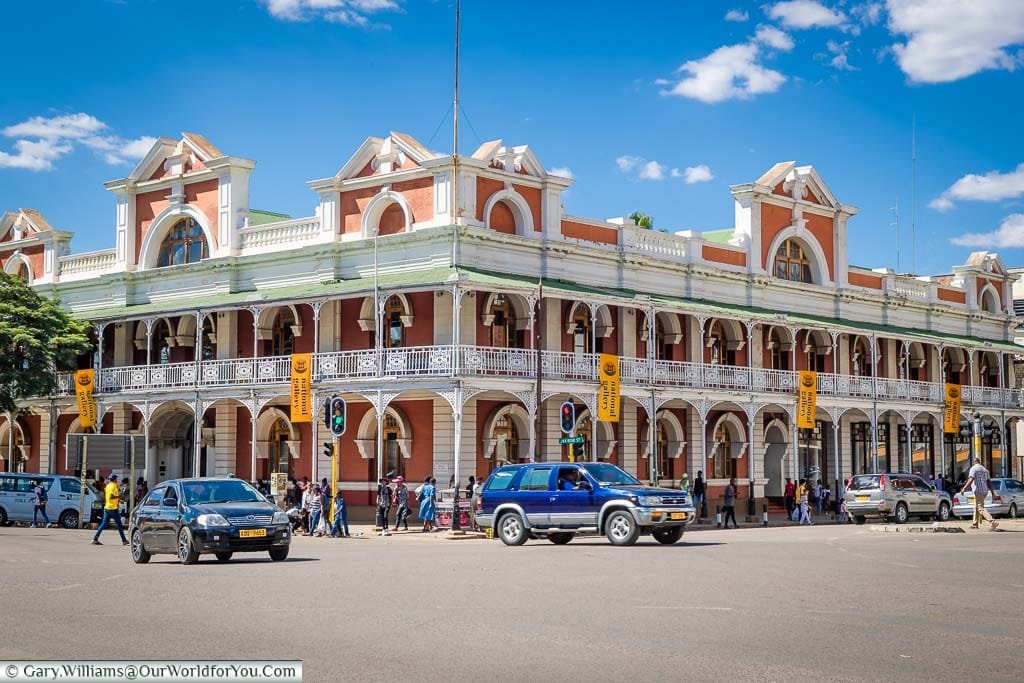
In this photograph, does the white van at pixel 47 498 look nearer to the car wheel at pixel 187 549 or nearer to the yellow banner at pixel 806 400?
the car wheel at pixel 187 549

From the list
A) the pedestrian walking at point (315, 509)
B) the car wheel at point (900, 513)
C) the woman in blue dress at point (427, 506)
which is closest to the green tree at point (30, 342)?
the pedestrian walking at point (315, 509)

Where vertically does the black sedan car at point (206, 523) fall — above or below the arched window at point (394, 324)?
below

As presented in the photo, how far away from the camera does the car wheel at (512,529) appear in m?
26.3

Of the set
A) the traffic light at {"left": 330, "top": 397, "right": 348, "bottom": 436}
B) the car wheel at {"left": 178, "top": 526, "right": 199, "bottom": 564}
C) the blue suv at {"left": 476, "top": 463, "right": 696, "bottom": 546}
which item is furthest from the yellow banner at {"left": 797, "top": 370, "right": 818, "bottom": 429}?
the car wheel at {"left": 178, "top": 526, "right": 199, "bottom": 564}

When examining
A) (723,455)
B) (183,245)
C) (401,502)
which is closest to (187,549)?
(401,502)

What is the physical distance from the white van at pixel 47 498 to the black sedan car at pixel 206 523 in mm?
17195

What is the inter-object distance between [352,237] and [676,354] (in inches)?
459

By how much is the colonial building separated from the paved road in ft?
48.7

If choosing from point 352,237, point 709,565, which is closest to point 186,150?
point 352,237

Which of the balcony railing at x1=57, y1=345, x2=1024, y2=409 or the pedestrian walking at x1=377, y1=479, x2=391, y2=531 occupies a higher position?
the balcony railing at x1=57, y1=345, x2=1024, y2=409

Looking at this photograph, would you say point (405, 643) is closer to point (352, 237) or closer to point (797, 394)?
point (352, 237)

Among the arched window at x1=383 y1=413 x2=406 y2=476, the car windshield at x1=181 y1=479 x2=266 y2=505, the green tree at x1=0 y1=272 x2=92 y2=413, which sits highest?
the green tree at x1=0 y1=272 x2=92 y2=413

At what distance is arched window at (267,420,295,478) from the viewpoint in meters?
41.7

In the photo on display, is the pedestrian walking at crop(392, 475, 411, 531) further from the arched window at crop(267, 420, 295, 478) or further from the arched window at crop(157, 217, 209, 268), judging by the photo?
the arched window at crop(157, 217, 209, 268)
